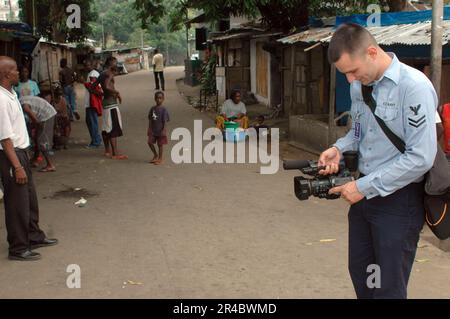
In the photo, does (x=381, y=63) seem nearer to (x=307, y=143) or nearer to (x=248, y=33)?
(x=307, y=143)

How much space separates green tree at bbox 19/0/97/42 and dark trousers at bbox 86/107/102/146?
14569 mm

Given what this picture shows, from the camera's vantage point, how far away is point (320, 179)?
112 inches

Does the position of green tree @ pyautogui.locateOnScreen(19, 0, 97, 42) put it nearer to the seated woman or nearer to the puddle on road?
the seated woman

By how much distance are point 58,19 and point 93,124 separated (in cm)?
1894

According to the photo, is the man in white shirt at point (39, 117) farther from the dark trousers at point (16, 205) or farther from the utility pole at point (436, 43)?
the utility pole at point (436, 43)

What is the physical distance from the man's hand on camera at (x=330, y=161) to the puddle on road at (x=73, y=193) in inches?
188

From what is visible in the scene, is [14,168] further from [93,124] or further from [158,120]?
[93,124]

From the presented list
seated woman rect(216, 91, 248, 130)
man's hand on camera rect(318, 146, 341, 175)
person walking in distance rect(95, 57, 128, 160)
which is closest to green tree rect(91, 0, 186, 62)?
seated woman rect(216, 91, 248, 130)

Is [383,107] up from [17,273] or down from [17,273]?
up

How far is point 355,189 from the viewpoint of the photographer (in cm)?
260

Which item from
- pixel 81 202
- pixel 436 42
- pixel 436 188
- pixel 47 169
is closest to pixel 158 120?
pixel 47 169
